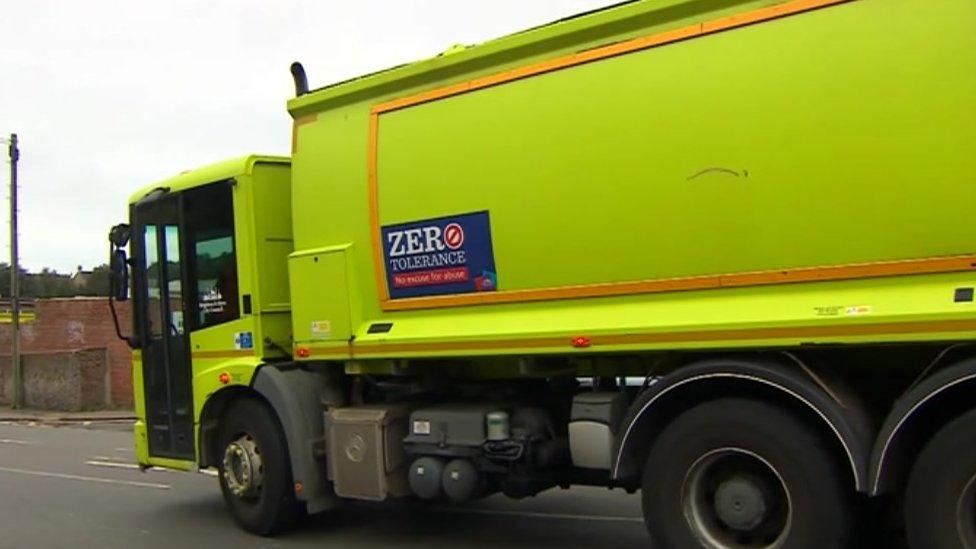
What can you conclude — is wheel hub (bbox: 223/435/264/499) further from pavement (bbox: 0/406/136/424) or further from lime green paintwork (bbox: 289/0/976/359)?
pavement (bbox: 0/406/136/424)

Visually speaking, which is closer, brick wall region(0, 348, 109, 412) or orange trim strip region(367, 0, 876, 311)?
orange trim strip region(367, 0, 876, 311)

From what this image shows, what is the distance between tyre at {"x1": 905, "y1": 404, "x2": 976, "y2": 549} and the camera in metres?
4.44

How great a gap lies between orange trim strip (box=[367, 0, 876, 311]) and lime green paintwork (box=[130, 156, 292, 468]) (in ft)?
4.19

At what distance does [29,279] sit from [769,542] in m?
69.8

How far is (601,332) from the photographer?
18.6ft

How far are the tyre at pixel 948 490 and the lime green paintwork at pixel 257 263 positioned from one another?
189 inches

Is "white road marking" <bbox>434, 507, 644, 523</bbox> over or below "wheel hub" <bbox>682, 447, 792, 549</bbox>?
below

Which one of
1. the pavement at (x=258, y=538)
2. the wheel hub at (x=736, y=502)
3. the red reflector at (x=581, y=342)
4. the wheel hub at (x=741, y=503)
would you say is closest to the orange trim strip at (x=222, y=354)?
the pavement at (x=258, y=538)

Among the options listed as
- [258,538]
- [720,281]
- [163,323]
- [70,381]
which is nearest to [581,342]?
[720,281]

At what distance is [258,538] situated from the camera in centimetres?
772

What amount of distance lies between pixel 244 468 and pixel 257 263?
1572mm

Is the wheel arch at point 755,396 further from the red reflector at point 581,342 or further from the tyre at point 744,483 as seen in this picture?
the red reflector at point 581,342

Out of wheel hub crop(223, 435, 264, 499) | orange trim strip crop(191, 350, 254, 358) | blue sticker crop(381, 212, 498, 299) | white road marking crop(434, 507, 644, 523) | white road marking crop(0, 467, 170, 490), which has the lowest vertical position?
white road marking crop(434, 507, 644, 523)

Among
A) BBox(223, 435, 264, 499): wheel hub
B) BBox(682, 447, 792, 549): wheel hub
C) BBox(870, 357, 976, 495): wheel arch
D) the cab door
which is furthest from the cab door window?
BBox(870, 357, 976, 495): wheel arch
